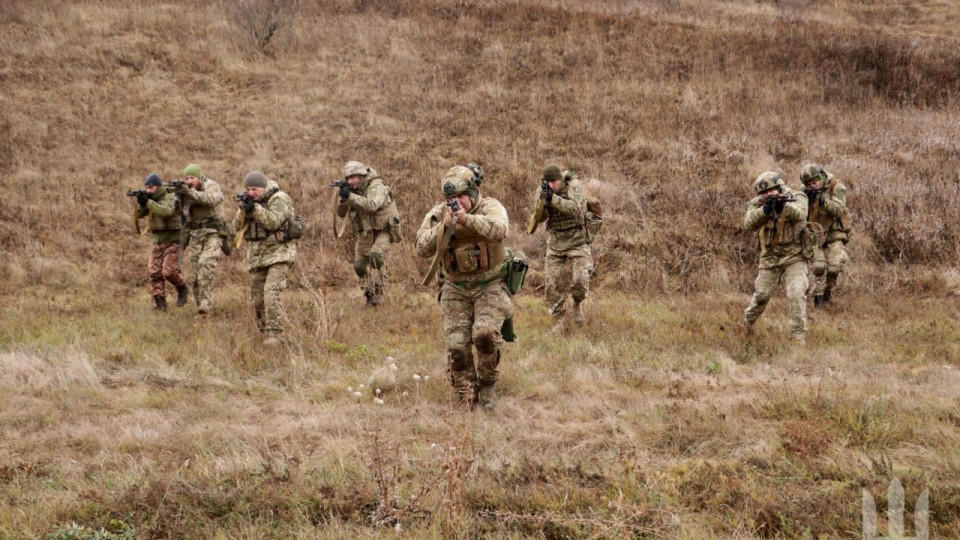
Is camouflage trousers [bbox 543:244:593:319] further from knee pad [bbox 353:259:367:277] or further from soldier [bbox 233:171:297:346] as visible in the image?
soldier [bbox 233:171:297:346]

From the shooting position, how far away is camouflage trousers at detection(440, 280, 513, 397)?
5.79m

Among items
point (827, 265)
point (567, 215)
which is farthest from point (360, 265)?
point (827, 265)

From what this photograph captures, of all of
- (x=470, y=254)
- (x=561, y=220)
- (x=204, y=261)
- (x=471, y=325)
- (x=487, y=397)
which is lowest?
(x=487, y=397)

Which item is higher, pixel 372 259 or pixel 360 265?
pixel 372 259

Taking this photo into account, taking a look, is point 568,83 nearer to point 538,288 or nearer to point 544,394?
point 538,288

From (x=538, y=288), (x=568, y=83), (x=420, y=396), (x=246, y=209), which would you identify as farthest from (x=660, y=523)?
(x=568, y=83)

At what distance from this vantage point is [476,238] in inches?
227

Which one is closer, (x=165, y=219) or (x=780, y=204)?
(x=780, y=204)

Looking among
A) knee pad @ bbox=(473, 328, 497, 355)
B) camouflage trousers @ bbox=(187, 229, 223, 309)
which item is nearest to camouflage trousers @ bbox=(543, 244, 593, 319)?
knee pad @ bbox=(473, 328, 497, 355)

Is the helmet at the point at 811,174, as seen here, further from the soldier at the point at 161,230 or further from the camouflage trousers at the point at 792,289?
the soldier at the point at 161,230

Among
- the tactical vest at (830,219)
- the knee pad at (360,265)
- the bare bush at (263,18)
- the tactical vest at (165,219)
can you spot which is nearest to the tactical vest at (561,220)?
the knee pad at (360,265)

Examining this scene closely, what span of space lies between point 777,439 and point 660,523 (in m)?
1.54

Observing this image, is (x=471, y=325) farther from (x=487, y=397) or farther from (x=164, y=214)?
(x=164, y=214)

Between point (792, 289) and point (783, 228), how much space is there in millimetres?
726
